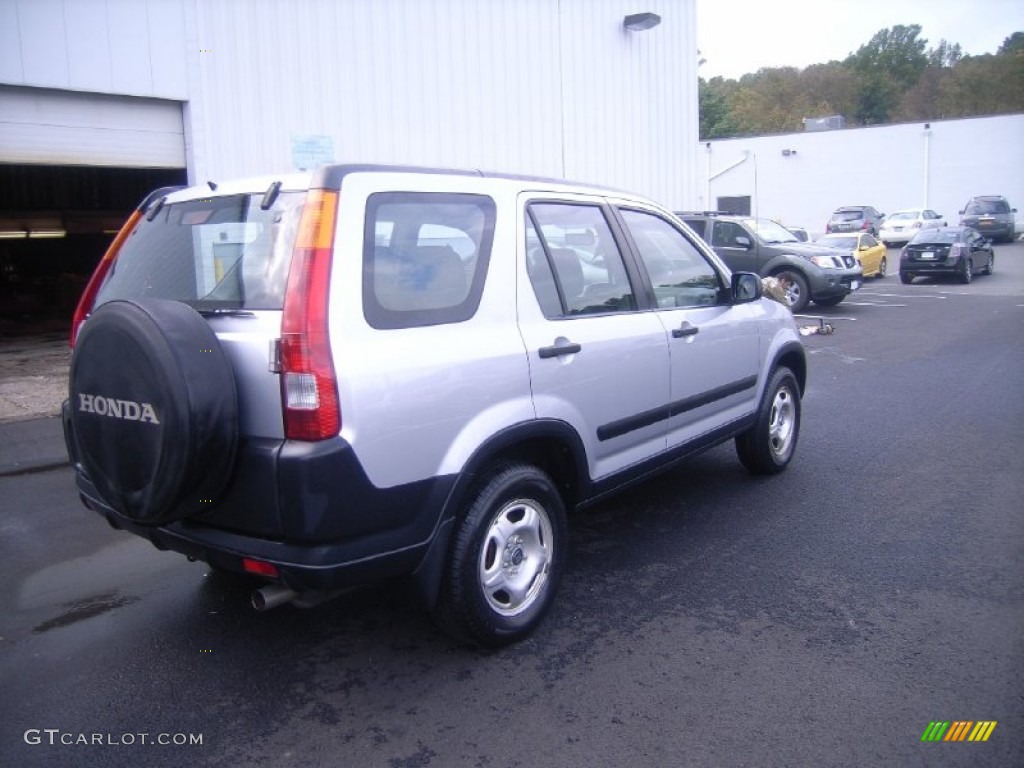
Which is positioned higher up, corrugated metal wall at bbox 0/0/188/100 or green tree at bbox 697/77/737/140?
green tree at bbox 697/77/737/140

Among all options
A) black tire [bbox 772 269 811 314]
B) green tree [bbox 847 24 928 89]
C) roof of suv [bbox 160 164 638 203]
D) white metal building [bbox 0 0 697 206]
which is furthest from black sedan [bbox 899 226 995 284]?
green tree [bbox 847 24 928 89]

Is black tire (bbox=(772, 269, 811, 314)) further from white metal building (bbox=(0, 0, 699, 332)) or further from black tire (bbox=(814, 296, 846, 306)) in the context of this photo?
white metal building (bbox=(0, 0, 699, 332))

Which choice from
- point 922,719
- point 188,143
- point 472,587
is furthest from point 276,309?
point 188,143

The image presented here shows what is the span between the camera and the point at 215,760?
282 centimetres

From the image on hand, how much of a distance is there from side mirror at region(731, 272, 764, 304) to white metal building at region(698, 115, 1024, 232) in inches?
1399

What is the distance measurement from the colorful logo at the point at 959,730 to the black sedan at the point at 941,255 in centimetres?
2095

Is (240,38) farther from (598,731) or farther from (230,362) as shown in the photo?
(598,731)

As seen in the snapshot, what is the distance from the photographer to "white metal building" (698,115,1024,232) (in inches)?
1549

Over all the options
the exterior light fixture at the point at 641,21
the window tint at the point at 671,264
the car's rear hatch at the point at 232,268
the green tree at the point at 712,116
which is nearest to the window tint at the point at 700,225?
the exterior light fixture at the point at 641,21

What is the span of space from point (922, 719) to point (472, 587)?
1.70 meters

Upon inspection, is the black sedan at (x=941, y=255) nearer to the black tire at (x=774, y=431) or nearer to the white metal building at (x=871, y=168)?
the white metal building at (x=871, y=168)

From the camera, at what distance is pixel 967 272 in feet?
70.4

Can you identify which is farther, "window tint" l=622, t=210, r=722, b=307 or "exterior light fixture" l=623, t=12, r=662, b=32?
"exterior light fixture" l=623, t=12, r=662, b=32

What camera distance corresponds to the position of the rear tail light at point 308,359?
2.75 metres
